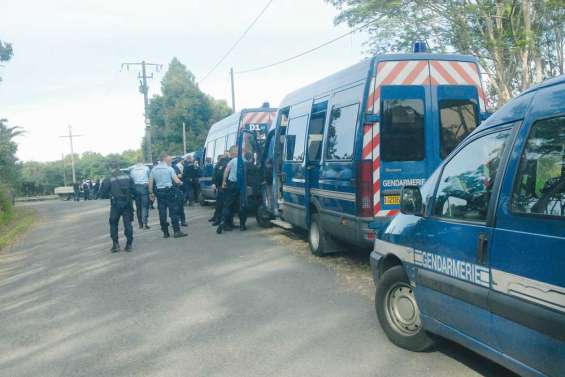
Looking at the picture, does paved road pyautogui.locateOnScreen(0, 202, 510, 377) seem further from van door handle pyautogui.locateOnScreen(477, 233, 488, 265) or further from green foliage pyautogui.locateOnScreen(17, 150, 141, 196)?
green foliage pyautogui.locateOnScreen(17, 150, 141, 196)

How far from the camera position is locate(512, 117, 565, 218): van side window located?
2.92 metres

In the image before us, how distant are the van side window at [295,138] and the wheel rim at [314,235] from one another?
3.59ft

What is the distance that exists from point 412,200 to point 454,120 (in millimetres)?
3304

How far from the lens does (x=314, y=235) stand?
28.5 ft

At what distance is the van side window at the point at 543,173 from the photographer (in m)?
2.92

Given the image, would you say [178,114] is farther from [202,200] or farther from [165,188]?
[165,188]

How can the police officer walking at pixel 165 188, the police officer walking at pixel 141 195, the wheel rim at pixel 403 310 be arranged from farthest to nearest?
the police officer walking at pixel 141 195 < the police officer walking at pixel 165 188 < the wheel rim at pixel 403 310

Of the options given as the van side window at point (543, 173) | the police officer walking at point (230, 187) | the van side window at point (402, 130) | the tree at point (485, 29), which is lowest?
the police officer walking at point (230, 187)

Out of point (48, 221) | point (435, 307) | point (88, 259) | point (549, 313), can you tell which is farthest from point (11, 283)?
point (48, 221)

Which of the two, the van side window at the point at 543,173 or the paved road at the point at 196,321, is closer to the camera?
the van side window at the point at 543,173

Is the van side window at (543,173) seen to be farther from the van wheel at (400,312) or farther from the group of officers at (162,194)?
the group of officers at (162,194)

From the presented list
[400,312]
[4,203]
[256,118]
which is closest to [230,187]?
[256,118]

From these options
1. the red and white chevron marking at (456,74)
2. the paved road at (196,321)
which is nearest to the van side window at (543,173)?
the paved road at (196,321)

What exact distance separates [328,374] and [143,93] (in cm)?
3792
